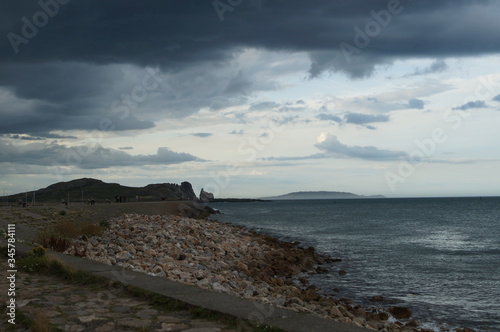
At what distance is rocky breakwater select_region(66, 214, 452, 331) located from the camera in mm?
11008

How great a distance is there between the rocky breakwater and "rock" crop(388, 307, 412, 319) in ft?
0.58

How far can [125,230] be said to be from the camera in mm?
23156

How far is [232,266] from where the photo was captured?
17.3 metres

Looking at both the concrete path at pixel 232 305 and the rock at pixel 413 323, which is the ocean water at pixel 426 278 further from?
the concrete path at pixel 232 305

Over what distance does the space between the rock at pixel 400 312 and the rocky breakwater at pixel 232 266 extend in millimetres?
177

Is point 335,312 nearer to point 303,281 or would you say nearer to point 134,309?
point 134,309

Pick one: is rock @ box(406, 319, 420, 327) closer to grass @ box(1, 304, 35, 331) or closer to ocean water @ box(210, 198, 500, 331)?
ocean water @ box(210, 198, 500, 331)

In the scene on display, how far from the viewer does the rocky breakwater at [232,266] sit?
11008mm

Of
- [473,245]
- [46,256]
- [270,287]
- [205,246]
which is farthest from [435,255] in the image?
[46,256]

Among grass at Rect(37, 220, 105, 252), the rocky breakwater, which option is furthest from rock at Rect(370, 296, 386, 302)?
grass at Rect(37, 220, 105, 252)

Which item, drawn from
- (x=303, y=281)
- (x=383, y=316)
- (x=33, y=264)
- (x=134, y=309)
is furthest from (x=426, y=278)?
(x=134, y=309)

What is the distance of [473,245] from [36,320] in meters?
30.6

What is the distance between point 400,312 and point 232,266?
6.61 meters

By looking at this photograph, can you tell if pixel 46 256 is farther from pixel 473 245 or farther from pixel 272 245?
pixel 473 245
